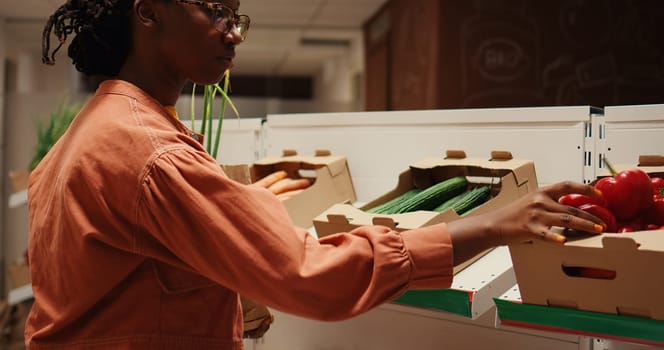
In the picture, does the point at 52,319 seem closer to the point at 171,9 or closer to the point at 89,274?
the point at 89,274

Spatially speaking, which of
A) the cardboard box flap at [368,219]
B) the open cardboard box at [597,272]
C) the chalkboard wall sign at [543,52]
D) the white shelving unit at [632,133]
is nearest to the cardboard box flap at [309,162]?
the cardboard box flap at [368,219]

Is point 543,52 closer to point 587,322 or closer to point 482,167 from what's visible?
point 482,167

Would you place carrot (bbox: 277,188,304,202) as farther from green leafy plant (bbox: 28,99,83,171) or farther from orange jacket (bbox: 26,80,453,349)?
green leafy plant (bbox: 28,99,83,171)

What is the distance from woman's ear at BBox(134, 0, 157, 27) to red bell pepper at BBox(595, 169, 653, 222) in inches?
32.7

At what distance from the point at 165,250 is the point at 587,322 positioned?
0.71 meters

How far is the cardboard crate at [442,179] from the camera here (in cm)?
143

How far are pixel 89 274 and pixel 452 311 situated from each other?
725 mm

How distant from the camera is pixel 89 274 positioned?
100 cm

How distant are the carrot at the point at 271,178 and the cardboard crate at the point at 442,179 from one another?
43cm

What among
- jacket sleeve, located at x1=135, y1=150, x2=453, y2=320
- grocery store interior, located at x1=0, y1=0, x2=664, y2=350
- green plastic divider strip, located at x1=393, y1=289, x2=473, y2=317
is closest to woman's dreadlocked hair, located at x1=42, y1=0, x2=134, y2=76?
jacket sleeve, located at x1=135, y1=150, x2=453, y2=320

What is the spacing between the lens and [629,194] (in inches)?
45.6

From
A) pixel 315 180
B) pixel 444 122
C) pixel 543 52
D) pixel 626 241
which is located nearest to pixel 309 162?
pixel 315 180

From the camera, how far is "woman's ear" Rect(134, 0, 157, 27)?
105 centimetres

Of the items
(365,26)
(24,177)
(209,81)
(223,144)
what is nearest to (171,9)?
(209,81)
